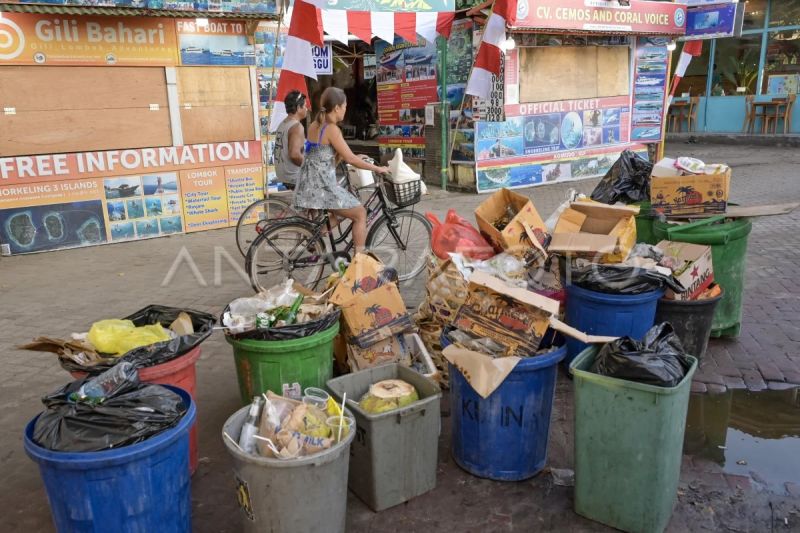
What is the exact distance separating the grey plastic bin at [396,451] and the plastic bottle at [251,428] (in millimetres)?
426

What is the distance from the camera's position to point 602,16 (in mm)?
11484

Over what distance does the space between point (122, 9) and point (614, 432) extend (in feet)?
24.5

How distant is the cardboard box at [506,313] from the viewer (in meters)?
3.06

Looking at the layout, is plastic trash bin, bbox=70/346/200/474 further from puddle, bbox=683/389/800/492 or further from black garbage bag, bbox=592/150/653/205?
black garbage bag, bbox=592/150/653/205

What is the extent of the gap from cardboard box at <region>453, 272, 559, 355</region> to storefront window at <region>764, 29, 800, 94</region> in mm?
18278

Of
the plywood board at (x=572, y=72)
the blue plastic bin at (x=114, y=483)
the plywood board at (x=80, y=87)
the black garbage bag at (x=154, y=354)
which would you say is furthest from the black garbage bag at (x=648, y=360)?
the plywood board at (x=572, y=72)

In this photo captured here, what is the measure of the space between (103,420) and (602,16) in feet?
38.1

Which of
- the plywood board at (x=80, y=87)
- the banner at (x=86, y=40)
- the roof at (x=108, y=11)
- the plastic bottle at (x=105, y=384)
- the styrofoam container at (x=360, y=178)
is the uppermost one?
the roof at (x=108, y=11)

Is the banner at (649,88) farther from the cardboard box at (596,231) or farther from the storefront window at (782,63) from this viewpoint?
the cardboard box at (596,231)

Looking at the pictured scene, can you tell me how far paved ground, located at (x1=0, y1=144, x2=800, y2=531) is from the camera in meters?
2.99

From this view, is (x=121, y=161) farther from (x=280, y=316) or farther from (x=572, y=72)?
(x=572, y=72)

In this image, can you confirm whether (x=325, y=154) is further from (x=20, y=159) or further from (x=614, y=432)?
(x=20, y=159)

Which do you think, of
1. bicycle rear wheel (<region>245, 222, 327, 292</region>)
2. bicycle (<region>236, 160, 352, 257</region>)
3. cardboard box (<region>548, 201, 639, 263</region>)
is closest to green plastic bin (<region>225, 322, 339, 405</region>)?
cardboard box (<region>548, 201, 639, 263</region>)

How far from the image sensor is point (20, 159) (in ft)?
25.1
